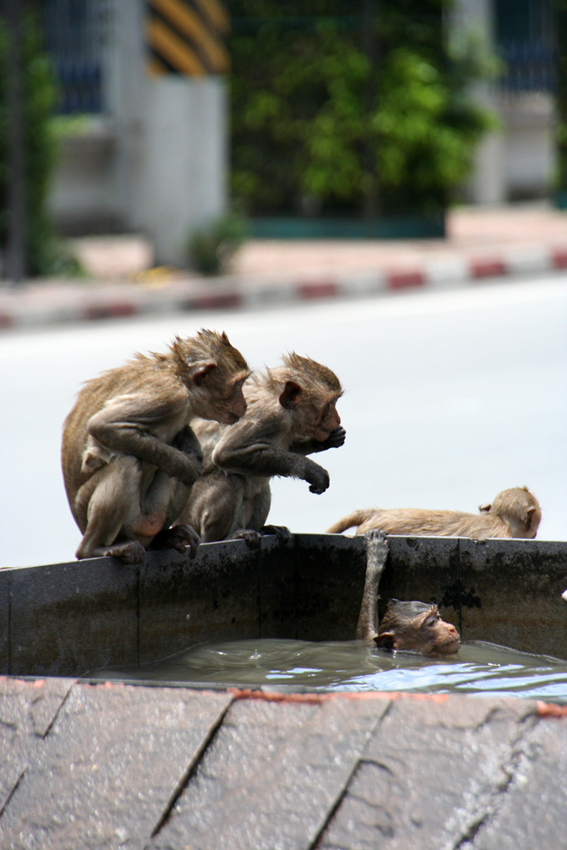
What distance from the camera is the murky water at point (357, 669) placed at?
10.8ft

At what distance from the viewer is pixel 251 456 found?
418cm

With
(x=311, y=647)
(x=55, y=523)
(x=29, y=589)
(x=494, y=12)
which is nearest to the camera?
(x=29, y=589)

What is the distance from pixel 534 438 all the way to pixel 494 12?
615 inches

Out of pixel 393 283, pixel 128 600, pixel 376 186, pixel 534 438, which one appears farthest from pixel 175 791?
pixel 376 186

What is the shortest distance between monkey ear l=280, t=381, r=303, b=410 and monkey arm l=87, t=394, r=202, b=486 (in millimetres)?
489

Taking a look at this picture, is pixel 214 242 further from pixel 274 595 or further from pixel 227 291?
pixel 274 595

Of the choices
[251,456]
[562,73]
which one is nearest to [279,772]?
[251,456]

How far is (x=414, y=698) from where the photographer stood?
1950mm

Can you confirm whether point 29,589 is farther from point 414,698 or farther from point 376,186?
point 376,186

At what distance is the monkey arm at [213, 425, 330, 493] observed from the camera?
13.7 feet

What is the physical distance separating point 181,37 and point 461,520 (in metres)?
9.68

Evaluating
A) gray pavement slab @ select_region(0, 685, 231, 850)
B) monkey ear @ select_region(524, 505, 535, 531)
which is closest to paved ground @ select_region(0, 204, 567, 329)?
monkey ear @ select_region(524, 505, 535, 531)

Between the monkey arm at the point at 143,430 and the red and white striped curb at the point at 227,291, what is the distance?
304 inches

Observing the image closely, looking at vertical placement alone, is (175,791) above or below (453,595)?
above
